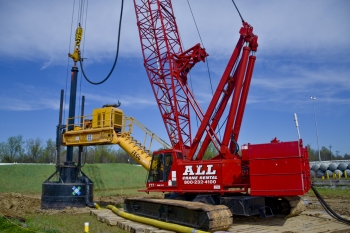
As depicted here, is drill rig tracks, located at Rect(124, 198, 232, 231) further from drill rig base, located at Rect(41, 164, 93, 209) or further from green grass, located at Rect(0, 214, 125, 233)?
drill rig base, located at Rect(41, 164, 93, 209)

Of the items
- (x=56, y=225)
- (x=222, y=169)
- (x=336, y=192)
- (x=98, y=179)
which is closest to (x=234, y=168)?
(x=222, y=169)

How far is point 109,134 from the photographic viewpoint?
16.5 metres

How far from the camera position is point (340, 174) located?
117ft

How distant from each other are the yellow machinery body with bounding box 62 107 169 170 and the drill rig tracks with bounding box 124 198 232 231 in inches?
129

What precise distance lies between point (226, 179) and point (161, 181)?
2947mm

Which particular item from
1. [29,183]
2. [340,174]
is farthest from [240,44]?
[340,174]

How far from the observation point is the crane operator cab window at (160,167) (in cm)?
1384

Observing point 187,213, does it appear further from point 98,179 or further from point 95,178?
point 95,178

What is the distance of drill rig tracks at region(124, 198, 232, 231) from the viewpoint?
31.9 feet

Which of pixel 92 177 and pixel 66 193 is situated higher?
pixel 92 177

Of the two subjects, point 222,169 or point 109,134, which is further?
point 109,134

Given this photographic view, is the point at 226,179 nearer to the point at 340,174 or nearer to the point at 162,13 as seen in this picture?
the point at 162,13

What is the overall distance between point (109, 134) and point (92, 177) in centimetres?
1844

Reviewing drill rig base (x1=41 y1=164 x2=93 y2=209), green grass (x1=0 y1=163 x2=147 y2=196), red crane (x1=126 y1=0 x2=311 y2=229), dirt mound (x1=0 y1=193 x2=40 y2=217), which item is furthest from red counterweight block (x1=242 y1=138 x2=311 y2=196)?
green grass (x1=0 y1=163 x2=147 y2=196)
